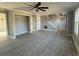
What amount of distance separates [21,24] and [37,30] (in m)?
3.71

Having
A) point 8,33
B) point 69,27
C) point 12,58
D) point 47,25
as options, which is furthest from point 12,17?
point 47,25

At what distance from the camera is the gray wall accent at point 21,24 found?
29.9 ft

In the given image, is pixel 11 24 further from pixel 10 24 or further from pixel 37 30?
pixel 37 30

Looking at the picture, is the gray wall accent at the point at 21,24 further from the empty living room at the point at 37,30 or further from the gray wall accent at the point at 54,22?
the gray wall accent at the point at 54,22

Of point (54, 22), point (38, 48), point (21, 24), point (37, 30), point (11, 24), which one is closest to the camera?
point (38, 48)

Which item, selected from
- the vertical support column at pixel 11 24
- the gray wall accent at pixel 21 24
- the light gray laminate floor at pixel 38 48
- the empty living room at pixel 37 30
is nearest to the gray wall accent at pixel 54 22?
the empty living room at pixel 37 30

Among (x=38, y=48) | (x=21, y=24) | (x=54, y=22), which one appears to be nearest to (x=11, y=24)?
(x=21, y=24)

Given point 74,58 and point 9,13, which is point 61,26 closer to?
point 9,13

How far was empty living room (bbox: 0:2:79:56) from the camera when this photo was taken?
4880 millimetres

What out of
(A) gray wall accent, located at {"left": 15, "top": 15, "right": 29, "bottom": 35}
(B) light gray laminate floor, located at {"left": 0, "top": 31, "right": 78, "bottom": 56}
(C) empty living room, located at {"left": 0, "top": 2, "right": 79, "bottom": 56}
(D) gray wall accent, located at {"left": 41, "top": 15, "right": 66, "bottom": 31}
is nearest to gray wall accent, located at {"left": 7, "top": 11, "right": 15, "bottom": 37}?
(C) empty living room, located at {"left": 0, "top": 2, "right": 79, "bottom": 56}

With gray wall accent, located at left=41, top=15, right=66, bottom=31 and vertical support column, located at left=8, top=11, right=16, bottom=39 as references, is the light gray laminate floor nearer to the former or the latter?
vertical support column, located at left=8, top=11, right=16, bottom=39

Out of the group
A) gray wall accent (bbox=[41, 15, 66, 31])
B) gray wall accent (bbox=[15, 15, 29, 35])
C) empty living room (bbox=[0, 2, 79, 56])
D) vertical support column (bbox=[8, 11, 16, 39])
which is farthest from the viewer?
gray wall accent (bbox=[41, 15, 66, 31])

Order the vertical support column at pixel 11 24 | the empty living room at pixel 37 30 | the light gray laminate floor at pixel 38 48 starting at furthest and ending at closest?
the vertical support column at pixel 11 24, the empty living room at pixel 37 30, the light gray laminate floor at pixel 38 48

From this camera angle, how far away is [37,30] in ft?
43.8
